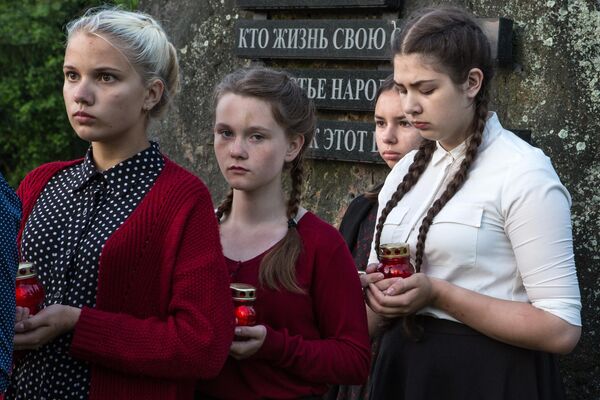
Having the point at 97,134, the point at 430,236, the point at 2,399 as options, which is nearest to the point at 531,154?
the point at 430,236

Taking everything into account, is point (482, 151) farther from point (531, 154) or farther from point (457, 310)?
point (457, 310)

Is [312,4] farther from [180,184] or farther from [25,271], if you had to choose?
[25,271]

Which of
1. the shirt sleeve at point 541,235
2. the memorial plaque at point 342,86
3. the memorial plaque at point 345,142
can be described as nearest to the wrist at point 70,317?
the shirt sleeve at point 541,235

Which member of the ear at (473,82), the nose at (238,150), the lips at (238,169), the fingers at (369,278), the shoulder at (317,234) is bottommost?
the fingers at (369,278)

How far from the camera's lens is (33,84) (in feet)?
27.9

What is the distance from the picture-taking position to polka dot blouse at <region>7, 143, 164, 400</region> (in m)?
2.40

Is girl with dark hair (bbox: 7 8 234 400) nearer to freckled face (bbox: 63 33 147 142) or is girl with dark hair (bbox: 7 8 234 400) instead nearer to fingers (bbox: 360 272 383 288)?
freckled face (bbox: 63 33 147 142)

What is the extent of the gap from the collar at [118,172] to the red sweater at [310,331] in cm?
38

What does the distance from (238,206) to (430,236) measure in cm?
52

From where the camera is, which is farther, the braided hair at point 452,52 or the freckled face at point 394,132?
the freckled face at point 394,132

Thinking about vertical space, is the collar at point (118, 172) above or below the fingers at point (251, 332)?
above

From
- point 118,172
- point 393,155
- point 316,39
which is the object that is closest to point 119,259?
point 118,172

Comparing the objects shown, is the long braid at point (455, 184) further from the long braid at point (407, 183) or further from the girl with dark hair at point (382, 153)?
the girl with dark hair at point (382, 153)

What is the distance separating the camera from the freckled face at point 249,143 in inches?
111
